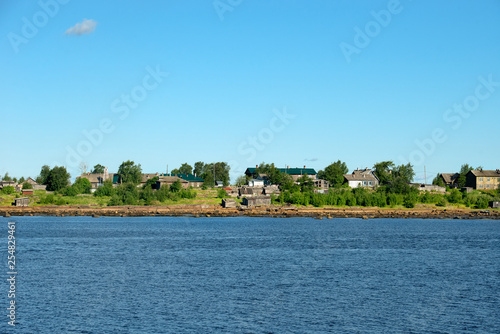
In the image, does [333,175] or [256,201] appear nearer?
[256,201]

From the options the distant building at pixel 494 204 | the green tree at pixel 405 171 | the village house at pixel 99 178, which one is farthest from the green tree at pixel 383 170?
the village house at pixel 99 178

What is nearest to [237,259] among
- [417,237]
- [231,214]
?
[417,237]

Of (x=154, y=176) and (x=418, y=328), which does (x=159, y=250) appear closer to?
(x=418, y=328)

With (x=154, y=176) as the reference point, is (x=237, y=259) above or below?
below

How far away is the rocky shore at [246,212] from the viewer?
98.2m

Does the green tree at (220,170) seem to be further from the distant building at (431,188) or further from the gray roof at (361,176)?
the distant building at (431,188)

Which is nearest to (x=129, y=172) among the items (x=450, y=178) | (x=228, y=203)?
(x=228, y=203)

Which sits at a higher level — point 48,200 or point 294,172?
point 294,172

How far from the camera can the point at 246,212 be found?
102375mm

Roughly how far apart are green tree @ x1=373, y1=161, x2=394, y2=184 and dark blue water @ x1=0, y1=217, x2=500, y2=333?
8479cm

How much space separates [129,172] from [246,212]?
5064 cm

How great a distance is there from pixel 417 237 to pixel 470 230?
14442 millimetres

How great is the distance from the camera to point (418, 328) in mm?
23438

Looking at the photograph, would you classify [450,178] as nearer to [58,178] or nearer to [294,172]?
[294,172]
